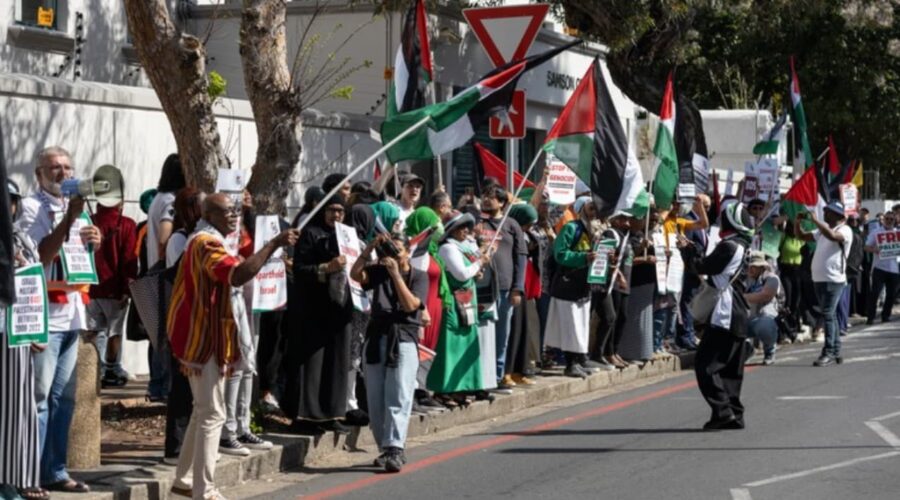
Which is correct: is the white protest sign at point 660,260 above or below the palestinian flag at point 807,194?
below

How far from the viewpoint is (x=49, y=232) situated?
8859 millimetres

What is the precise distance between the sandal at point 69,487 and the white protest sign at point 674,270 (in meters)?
10.2

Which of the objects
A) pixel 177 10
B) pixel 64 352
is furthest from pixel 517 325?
pixel 177 10

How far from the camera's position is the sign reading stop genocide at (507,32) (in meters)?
14.2

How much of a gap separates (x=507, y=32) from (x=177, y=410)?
5704 mm

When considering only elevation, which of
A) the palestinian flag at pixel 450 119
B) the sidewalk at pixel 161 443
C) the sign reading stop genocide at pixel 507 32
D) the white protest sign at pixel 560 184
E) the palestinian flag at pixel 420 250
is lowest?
the sidewalk at pixel 161 443

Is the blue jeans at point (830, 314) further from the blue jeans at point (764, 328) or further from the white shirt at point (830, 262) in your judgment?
the blue jeans at point (764, 328)

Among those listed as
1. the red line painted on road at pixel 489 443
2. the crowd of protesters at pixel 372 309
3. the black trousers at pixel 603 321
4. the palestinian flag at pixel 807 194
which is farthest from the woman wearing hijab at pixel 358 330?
the palestinian flag at pixel 807 194

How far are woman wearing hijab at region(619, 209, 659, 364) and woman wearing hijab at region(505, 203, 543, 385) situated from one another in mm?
1806

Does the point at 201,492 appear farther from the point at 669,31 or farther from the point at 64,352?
the point at 669,31

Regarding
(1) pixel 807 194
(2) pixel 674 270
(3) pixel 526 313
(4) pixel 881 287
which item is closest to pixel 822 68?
(4) pixel 881 287

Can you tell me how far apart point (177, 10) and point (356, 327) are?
9703mm

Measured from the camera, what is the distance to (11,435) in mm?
8258

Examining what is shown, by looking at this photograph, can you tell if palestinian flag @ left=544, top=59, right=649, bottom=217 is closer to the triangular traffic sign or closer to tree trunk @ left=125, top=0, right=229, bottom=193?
the triangular traffic sign
